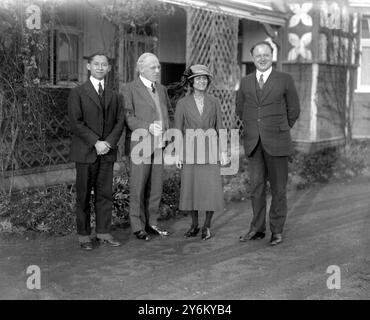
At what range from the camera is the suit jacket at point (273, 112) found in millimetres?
6078

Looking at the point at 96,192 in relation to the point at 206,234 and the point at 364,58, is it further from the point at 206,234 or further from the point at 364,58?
the point at 364,58

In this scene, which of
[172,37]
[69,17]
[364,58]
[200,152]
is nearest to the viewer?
[200,152]

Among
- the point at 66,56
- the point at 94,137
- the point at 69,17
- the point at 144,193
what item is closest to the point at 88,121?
the point at 94,137

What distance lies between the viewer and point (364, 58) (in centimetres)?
1429

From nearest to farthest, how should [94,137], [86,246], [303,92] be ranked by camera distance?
[94,137] → [86,246] → [303,92]

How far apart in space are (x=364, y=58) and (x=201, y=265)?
10.4 m

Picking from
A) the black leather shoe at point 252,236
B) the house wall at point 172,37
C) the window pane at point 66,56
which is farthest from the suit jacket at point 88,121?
the house wall at point 172,37

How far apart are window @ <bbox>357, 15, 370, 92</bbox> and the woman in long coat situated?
893 cm

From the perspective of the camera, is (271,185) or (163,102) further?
(163,102)

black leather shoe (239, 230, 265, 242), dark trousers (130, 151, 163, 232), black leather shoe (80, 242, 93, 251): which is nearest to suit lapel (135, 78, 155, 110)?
dark trousers (130, 151, 163, 232)

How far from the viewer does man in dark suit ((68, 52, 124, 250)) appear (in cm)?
571

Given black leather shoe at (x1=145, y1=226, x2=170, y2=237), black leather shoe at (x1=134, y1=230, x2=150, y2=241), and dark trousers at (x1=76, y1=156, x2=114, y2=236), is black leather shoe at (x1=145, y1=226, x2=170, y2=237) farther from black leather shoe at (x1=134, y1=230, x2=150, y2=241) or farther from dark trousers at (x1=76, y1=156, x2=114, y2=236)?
dark trousers at (x1=76, y1=156, x2=114, y2=236)
